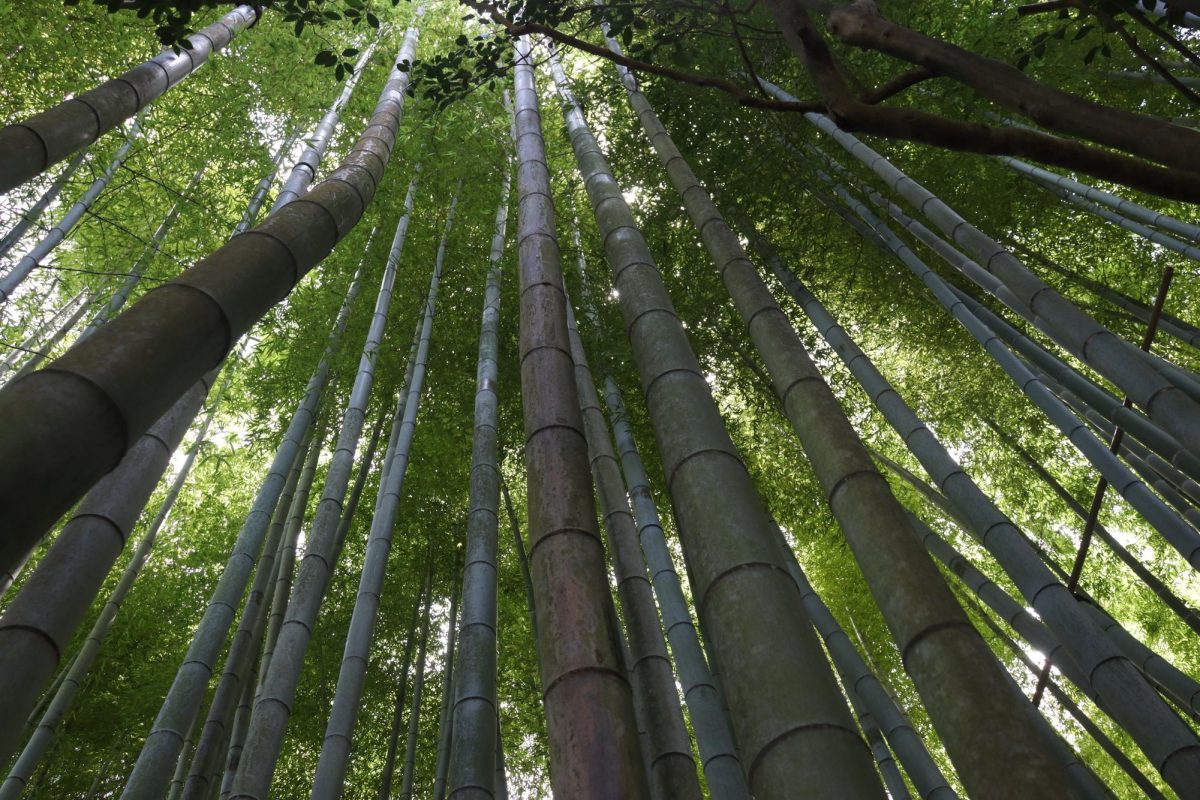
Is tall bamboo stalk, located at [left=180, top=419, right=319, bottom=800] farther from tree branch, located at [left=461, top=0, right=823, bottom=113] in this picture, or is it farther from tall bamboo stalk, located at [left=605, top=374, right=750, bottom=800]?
tree branch, located at [left=461, top=0, right=823, bottom=113]

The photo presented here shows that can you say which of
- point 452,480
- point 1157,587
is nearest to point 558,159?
point 452,480

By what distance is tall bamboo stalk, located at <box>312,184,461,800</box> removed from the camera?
2.59 meters

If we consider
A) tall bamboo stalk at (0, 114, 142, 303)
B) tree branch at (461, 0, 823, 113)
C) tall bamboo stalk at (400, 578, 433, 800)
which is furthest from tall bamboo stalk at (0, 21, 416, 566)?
tall bamboo stalk at (400, 578, 433, 800)

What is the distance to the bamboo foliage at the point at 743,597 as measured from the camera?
1.05m

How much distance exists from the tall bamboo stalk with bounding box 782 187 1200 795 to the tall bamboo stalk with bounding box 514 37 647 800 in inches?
68.5

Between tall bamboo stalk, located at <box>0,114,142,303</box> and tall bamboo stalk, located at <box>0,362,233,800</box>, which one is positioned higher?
tall bamboo stalk, located at <box>0,114,142,303</box>

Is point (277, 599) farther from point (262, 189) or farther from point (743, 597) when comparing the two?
point (743, 597)

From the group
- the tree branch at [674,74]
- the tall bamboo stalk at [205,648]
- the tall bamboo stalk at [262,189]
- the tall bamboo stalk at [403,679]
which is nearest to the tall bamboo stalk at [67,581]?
the tall bamboo stalk at [205,648]

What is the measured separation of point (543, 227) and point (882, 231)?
3.06 metres

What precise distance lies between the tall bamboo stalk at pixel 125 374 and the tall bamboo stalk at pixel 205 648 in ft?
5.83

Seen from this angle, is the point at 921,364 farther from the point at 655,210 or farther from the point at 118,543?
the point at 118,543

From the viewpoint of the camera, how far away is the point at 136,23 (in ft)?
14.7

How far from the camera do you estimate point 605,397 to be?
4.42 meters

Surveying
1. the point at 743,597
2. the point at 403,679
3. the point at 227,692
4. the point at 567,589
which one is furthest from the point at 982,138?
the point at 403,679
